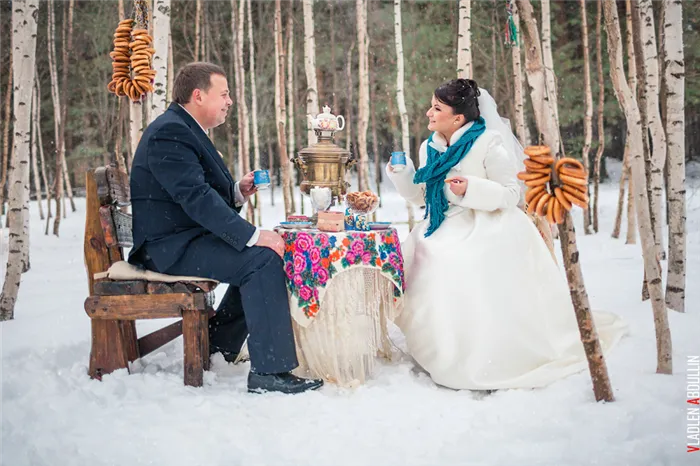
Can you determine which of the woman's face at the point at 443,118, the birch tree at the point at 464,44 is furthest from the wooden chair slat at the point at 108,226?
the birch tree at the point at 464,44

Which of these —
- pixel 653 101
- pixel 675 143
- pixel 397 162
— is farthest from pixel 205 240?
pixel 653 101

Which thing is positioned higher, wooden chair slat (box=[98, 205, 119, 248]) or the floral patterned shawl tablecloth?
wooden chair slat (box=[98, 205, 119, 248])

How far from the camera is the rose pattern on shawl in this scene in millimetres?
2904

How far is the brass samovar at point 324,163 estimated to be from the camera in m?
3.56

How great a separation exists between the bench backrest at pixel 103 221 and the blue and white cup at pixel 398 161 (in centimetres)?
152

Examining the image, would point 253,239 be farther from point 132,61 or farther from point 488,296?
point 132,61

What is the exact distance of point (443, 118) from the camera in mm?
3311

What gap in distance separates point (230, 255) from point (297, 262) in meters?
0.33

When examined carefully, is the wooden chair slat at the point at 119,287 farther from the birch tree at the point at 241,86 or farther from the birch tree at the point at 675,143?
the birch tree at the point at 241,86

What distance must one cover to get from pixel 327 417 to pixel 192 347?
820mm

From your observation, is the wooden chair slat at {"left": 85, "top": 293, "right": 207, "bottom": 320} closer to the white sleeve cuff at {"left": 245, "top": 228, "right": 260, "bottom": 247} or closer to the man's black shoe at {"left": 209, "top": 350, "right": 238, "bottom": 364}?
the white sleeve cuff at {"left": 245, "top": 228, "right": 260, "bottom": 247}

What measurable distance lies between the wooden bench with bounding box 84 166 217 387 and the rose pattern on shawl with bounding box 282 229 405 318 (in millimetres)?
431

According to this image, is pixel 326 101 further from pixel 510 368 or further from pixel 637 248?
pixel 510 368

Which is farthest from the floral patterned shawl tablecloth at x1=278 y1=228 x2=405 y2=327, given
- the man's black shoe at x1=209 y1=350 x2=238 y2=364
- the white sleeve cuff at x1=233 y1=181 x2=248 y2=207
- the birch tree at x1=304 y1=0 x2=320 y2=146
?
the birch tree at x1=304 y1=0 x2=320 y2=146
